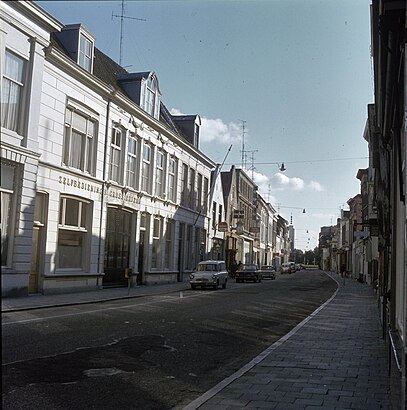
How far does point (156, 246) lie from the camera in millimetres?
33969

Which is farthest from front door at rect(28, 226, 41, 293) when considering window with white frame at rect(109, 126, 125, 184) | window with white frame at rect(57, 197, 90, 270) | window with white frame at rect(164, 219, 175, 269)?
window with white frame at rect(164, 219, 175, 269)

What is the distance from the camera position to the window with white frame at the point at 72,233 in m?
22.6

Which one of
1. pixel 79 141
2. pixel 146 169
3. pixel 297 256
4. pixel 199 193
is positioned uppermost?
pixel 199 193

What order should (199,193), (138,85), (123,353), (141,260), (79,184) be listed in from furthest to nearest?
(199,193), (141,260), (138,85), (79,184), (123,353)

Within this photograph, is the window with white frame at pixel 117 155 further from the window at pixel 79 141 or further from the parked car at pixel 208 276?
the parked car at pixel 208 276

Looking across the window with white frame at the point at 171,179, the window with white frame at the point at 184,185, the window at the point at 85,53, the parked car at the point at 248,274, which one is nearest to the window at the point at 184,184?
the window with white frame at the point at 184,185

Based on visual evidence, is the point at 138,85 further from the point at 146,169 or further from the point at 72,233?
the point at 72,233

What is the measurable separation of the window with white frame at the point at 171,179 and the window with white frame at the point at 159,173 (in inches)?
41.5

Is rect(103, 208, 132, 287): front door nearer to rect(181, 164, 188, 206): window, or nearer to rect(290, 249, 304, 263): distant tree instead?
rect(181, 164, 188, 206): window

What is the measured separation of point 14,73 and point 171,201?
18768 millimetres

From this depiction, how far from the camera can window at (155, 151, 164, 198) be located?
109 feet

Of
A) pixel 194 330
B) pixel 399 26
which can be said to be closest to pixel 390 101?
pixel 399 26

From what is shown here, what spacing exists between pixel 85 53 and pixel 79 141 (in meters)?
4.14

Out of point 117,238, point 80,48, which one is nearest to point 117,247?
point 117,238
